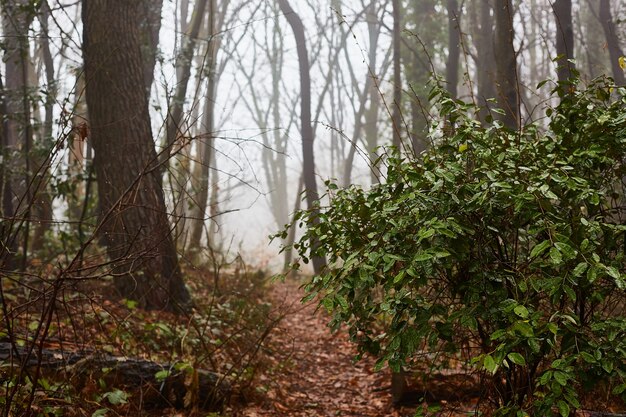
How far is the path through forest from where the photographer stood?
4.98 metres

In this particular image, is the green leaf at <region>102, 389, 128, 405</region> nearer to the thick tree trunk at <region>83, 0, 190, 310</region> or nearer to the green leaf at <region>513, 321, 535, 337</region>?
the green leaf at <region>513, 321, 535, 337</region>

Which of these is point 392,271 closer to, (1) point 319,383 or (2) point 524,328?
(2) point 524,328

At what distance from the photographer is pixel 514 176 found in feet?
9.20

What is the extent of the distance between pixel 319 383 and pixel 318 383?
0.4 inches

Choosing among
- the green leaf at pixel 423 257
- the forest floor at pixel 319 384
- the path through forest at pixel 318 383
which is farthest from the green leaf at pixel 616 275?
the path through forest at pixel 318 383

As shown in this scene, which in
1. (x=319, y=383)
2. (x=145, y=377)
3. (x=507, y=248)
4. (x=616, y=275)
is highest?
(x=507, y=248)

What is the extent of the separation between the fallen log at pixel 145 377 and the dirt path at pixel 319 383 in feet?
1.11

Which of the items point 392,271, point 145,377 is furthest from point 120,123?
point 392,271

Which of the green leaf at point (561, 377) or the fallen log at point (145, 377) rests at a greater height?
the green leaf at point (561, 377)

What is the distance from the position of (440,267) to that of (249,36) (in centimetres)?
2828

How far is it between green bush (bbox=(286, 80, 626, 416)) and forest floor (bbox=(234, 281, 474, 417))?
913mm

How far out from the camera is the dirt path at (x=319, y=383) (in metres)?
4.99

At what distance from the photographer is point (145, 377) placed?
174 inches

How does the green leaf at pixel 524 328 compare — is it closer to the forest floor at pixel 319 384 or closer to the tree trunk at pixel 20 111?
the forest floor at pixel 319 384
